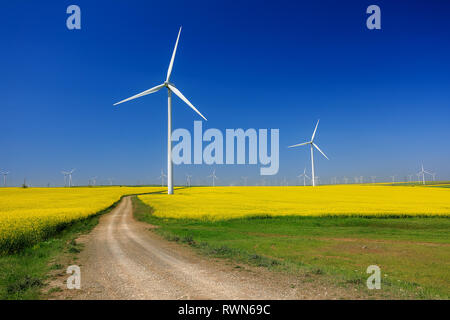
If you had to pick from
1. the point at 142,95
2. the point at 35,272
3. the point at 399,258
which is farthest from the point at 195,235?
the point at 142,95

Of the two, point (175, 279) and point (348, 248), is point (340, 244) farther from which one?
point (175, 279)

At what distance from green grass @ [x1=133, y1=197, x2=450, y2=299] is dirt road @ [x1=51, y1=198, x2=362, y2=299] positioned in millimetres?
2065

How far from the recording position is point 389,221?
37656 mm

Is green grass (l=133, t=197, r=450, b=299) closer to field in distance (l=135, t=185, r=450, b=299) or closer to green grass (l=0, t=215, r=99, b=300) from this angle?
field in distance (l=135, t=185, r=450, b=299)

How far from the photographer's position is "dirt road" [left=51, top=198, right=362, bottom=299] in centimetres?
1078

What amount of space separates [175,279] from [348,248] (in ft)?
52.8

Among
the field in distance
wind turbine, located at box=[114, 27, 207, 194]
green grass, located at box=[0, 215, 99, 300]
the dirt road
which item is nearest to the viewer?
the dirt road

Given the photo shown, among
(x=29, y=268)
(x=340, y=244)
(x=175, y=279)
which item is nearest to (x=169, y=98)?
(x=340, y=244)

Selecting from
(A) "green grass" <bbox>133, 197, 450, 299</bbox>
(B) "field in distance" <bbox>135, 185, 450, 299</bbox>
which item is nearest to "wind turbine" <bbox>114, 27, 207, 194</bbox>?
(B) "field in distance" <bbox>135, 185, 450, 299</bbox>

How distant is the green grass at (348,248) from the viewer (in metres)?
14.5

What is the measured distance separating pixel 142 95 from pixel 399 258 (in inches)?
2921

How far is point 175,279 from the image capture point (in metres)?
12.8
